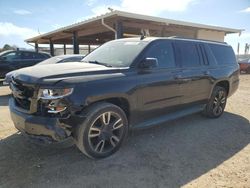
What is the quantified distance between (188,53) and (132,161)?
104 inches

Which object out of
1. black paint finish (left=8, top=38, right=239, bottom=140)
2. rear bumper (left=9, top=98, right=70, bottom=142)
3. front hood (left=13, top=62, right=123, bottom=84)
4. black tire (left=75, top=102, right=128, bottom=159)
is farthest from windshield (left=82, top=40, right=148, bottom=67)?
rear bumper (left=9, top=98, right=70, bottom=142)

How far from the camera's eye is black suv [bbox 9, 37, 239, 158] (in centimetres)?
319

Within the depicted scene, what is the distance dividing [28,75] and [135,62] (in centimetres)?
166

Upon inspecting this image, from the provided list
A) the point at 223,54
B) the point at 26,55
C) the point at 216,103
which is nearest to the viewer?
the point at 216,103

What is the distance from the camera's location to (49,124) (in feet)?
10.3

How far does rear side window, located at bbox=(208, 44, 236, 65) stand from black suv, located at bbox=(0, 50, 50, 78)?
8.95 m

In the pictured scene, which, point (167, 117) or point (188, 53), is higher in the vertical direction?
point (188, 53)

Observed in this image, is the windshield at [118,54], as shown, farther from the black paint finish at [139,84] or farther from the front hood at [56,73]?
the front hood at [56,73]

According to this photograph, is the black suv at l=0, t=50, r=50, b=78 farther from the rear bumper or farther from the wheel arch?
the rear bumper

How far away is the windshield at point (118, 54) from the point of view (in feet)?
→ 13.5

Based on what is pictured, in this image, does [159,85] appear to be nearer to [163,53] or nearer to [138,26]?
[163,53]

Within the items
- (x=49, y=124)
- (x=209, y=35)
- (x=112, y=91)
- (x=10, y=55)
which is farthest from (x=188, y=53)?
(x=209, y=35)

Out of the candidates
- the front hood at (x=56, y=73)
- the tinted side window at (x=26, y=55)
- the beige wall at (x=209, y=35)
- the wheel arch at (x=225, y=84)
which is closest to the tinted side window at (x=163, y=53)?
the front hood at (x=56, y=73)

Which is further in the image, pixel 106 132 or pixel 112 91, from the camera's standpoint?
pixel 106 132
